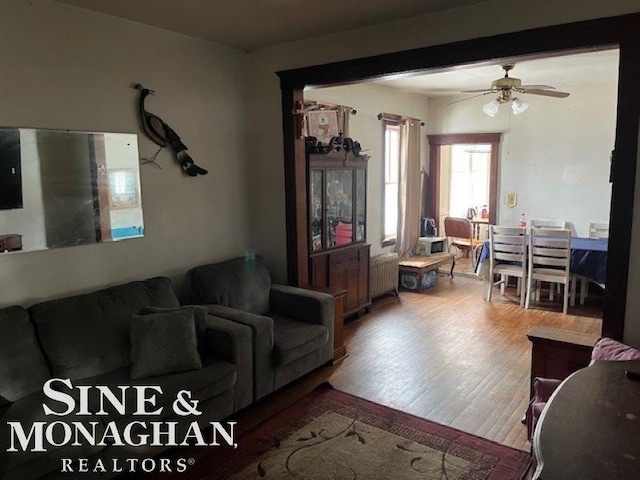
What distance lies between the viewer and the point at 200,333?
10.1ft

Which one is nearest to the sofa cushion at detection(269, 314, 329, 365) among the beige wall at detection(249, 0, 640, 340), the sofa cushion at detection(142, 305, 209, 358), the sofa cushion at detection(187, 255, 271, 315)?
the sofa cushion at detection(187, 255, 271, 315)

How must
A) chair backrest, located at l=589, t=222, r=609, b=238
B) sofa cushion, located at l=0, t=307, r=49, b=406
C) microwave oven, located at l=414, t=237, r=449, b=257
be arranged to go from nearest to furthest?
sofa cushion, located at l=0, t=307, r=49, b=406 < chair backrest, located at l=589, t=222, r=609, b=238 < microwave oven, located at l=414, t=237, r=449, b=257

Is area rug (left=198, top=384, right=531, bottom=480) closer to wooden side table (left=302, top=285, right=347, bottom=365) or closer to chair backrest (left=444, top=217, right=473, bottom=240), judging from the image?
wooden side table (left=302, top=285, right=347, bottom=365)

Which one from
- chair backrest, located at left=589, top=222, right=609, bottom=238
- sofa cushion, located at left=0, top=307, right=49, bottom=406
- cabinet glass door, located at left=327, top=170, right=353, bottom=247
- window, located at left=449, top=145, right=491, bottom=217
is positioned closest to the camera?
sofa cushion, located at left=0, top=307, right=49, bottom=406

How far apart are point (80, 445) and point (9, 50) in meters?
2.21

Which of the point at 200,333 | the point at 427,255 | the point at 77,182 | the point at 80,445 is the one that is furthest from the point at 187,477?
the point at 427,255

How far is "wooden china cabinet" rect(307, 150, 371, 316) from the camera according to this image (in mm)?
4633

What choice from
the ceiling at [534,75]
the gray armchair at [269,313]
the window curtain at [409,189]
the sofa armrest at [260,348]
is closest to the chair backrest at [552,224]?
the window curtain at [409,189]

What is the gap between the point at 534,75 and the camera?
5.82 metres

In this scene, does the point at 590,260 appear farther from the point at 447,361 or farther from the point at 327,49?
the point at 327,49

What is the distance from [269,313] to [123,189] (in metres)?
1.47

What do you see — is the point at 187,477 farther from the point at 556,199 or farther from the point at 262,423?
the point at 556,199

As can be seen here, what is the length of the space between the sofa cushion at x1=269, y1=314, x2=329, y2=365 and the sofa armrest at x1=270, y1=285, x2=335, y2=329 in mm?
64

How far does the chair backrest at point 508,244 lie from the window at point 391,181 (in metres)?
1.40
